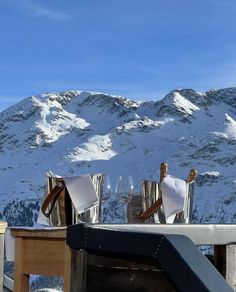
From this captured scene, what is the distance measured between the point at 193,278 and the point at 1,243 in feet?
5.01

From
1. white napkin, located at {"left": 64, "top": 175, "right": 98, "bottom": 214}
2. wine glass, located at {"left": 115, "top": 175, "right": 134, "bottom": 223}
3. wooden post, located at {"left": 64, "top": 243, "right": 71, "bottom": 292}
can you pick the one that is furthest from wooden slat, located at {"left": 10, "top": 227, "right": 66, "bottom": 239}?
wine glass, located at {"left": 115, "top": 175, "right": 134, "bottom": 223}

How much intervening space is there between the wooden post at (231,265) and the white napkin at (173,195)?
1.22m

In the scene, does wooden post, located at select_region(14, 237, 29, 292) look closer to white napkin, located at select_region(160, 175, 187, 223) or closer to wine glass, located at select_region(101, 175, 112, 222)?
wine glass, located at select_region(101, 175, 112, 222)

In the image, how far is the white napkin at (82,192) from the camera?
302cm

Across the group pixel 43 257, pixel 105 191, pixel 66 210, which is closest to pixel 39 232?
pixel 43 257

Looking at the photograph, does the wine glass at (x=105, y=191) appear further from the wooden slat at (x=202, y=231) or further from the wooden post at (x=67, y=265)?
the wooden slat at (x=202, y=231)

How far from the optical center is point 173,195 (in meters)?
3.08

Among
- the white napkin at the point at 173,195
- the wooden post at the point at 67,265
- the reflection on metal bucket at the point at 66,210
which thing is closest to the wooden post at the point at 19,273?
the reflection on metal bucket at the point at 66,210

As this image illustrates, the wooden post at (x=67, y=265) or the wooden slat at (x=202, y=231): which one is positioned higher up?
the wooden slat at (x=202, y=231)

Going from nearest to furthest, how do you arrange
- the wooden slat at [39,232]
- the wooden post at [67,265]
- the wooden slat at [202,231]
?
the wooden slat at [202,231] < the wooden post at [67,265] < the wooden slat at [39,232]

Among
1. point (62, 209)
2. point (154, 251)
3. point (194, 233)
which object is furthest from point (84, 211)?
point (154, 251)

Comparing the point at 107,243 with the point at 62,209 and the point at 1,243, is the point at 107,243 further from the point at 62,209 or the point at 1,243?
the point at 62,209

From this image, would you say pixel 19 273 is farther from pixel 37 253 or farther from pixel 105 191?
pixel 105 191

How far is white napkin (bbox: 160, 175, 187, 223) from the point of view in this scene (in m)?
3.07
